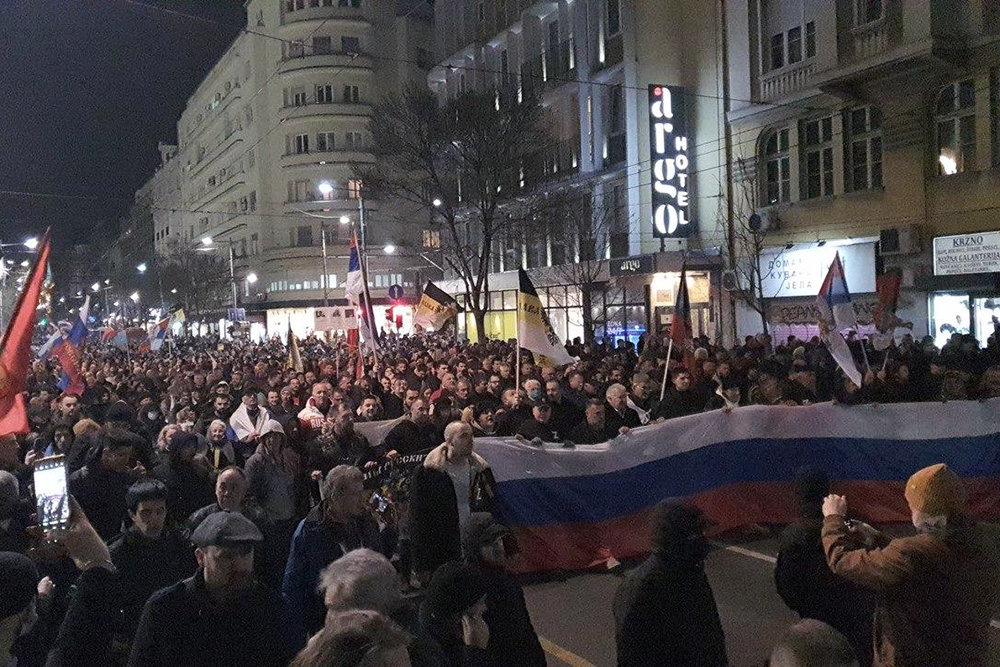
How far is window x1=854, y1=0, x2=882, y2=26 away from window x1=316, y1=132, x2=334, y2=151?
48192mm

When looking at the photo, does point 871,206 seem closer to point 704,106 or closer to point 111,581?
point 704,106

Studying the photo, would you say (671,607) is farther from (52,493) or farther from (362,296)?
(362,296)

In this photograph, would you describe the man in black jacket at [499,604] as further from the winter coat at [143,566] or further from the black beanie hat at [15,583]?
the black beanie hat at [15,583]

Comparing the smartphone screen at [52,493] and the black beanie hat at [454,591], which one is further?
the smartphone screen at [52,493]

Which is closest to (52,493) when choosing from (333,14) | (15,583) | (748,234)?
(15,583)

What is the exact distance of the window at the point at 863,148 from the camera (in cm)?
2252

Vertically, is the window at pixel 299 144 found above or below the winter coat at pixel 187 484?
above

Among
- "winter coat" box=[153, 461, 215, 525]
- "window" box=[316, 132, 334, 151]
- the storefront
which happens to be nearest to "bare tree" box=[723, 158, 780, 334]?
the storefront

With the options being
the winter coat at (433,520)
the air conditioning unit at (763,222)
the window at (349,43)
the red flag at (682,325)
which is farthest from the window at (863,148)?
the window at (349,43)

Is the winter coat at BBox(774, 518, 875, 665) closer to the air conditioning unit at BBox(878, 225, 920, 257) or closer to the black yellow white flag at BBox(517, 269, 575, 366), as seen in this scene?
the black yellow white flag at BBox(517, 269, 575, 366)

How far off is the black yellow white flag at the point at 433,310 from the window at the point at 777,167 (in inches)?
442

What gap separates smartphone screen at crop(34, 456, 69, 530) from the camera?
400 cm

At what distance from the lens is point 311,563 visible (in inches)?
176

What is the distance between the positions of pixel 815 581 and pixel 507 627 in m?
1.44
